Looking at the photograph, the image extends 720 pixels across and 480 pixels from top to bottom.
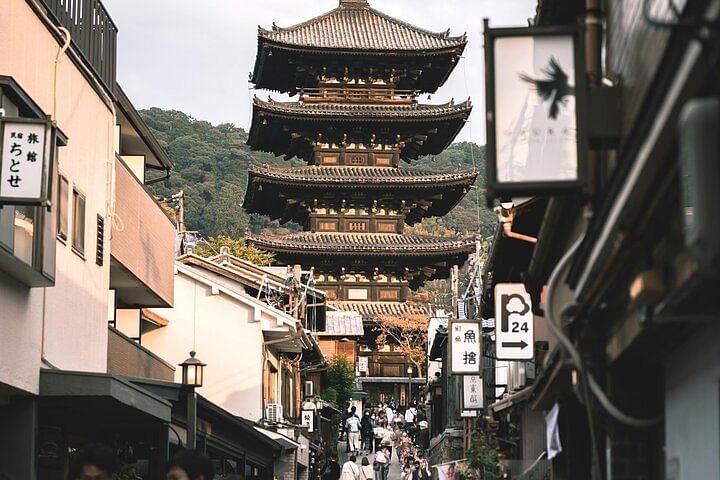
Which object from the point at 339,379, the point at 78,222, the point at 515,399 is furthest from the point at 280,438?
the point at 339,379

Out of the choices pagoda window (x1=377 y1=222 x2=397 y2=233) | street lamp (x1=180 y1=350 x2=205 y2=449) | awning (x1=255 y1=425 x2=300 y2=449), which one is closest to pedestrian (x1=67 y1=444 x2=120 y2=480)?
street lamp (x1=180 y1=350 x2=205 y2=449)

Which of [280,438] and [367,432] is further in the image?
[367,432]

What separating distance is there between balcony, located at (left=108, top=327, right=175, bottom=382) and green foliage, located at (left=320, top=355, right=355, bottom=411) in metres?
23.2

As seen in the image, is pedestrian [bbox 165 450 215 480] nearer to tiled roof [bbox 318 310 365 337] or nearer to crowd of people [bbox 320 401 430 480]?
crowd of people [bbox 320 401 430 480]

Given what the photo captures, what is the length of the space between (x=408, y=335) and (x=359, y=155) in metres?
7.18

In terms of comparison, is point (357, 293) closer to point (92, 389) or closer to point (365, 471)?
point (365, 471)

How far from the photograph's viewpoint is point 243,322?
28484 millimetres

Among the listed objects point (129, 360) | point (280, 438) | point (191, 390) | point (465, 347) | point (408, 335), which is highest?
point (408, 335)

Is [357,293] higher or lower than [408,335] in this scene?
higher

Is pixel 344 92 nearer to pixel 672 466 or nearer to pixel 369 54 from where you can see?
pixel 369 54

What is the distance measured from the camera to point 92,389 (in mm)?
13844

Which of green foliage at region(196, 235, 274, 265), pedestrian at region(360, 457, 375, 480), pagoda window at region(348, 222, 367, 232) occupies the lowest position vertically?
pedestrian at region(360, 457, 375, 480)

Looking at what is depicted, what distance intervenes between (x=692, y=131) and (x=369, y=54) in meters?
46.7

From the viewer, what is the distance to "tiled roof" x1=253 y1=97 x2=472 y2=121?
48.2 meters
